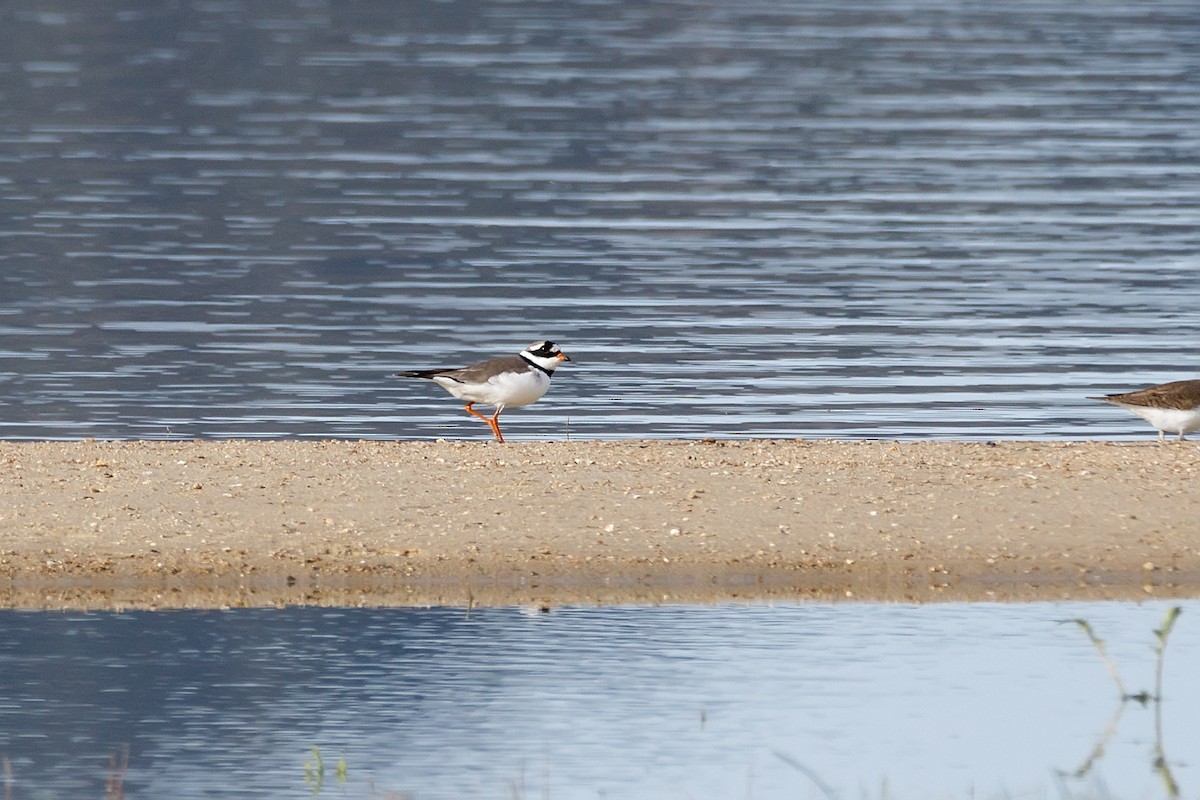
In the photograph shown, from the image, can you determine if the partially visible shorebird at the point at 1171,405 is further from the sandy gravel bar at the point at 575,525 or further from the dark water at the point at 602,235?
the dark water at the point at 602,235

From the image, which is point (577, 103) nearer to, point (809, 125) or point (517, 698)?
point (809, 125)

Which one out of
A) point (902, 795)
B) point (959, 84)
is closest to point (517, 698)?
point (902, 795)

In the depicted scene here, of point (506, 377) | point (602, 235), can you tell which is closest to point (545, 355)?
point (506, 377)

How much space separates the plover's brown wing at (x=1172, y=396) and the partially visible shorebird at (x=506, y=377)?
4.58 metres

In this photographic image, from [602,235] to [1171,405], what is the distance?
1950 centimetres

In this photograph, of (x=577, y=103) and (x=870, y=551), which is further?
(x=577, y=103)

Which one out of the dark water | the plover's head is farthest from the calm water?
A: the dark water

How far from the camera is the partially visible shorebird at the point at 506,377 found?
18797 mm

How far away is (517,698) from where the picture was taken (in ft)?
38.6

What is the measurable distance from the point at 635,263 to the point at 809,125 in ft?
70.3

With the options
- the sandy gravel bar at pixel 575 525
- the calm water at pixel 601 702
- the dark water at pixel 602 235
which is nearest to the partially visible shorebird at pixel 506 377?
the sandy gravel bar at pixel 575 525

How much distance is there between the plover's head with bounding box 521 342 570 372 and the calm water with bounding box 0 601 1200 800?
5.32 meters

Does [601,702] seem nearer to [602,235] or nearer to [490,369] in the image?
[490,369]

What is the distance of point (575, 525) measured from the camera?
612 inches
